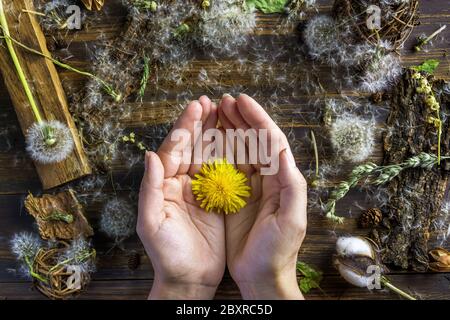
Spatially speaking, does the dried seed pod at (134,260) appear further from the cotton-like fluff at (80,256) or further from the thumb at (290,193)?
the thumb at (290,193)

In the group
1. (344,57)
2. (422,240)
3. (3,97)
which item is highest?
(344,57)

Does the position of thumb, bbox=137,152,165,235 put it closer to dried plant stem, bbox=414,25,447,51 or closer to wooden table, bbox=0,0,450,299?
wooden table, bbox=0,0,450,299

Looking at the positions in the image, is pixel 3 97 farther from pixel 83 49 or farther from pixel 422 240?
pixel 422 240

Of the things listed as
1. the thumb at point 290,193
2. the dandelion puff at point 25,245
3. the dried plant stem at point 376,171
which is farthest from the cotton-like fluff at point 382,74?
the dandelion puff at point 25,245

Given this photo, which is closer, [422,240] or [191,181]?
[191,181]

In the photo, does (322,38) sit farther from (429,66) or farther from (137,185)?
(137,185)

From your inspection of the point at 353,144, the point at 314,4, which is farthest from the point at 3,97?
the point at 353,144
